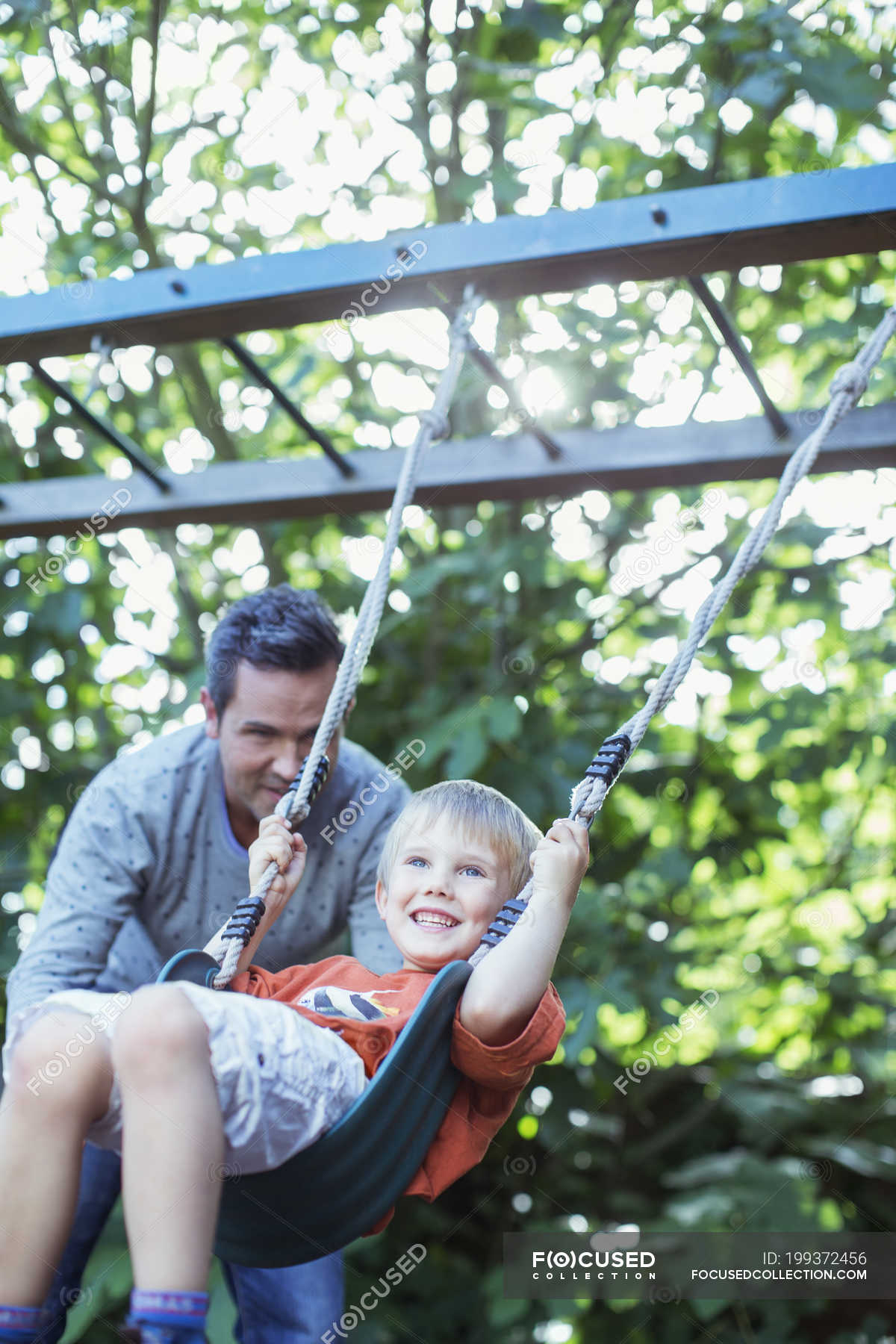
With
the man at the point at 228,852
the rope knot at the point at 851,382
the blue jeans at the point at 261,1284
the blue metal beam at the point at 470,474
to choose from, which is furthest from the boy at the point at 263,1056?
the blue metal beam at the point at 470,474

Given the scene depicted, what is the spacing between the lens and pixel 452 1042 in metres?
1.02

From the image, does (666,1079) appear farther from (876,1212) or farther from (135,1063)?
(135,1063)

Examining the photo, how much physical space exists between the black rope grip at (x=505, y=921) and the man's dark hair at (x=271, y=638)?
1.71 ft

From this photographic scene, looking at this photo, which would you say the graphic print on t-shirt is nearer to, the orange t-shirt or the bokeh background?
the orange t-shirt

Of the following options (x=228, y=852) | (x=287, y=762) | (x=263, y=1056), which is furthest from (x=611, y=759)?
(x=228, y=852)

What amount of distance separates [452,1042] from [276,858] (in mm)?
244

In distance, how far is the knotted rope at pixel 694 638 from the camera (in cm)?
108

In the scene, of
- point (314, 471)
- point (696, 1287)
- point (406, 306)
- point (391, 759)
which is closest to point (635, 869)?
point (391, 759)

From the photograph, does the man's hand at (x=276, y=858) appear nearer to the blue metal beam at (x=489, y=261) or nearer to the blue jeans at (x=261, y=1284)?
the blue jeans at (x=261, y=1284)

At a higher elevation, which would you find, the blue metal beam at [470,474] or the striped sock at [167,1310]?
the blue metal beam at [470,474]

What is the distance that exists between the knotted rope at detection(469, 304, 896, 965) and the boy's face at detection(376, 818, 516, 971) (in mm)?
53

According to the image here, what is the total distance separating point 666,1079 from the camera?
3.01 m

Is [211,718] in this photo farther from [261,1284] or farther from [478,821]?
[261,1284]

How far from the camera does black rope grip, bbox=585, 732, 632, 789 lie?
3.64ft
